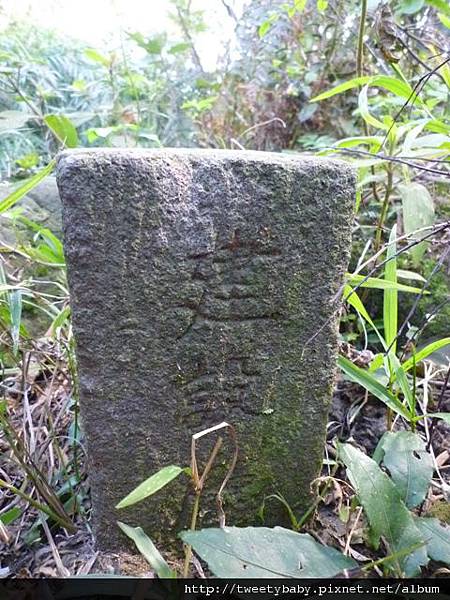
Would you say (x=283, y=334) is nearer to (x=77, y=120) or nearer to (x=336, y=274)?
(x=336, y=274)

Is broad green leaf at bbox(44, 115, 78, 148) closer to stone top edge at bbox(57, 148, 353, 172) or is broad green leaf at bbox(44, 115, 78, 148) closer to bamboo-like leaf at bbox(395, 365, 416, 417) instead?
stone top edge at bbox(57, 148, 353, 172)

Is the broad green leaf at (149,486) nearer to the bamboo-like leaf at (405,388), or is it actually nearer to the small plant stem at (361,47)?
the bamboo-like leaf at (405,388)

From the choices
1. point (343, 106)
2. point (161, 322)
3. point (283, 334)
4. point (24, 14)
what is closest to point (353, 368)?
point (283, 334)

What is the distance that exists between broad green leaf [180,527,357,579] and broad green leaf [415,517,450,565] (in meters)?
0.10

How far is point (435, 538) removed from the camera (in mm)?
655

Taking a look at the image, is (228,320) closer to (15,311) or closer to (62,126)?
(15,311)

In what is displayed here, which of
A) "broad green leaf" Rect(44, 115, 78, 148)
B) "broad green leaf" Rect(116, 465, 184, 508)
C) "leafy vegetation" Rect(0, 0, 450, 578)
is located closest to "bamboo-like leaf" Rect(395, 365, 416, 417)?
"leafy vegetation" Rect(0, 0, 450, 578)

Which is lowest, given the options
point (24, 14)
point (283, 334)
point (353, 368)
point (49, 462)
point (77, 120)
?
point (49, 462)

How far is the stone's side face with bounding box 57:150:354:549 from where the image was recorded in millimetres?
613

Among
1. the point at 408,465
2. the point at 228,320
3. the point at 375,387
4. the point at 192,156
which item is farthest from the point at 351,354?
the point at 192,156

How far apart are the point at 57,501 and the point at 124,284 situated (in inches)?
15.1

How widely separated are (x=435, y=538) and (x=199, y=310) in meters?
0.43

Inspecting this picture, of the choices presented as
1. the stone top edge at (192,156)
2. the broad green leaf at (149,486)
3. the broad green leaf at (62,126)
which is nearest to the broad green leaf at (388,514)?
the broad green leaf at (149,486)

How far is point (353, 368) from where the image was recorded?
848 millimetres
